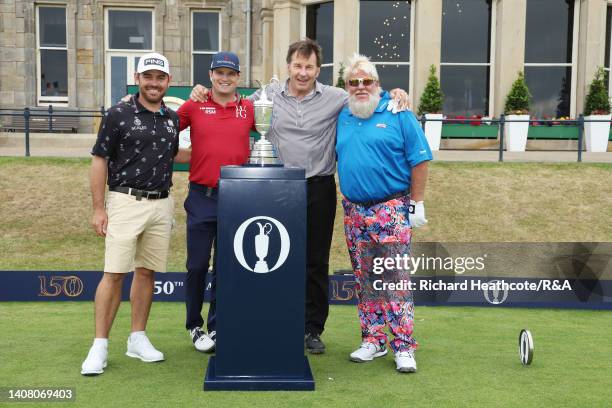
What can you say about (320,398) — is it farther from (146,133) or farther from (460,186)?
(460,186)

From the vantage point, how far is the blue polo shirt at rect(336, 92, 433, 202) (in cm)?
474

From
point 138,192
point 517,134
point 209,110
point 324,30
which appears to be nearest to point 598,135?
point 517,134

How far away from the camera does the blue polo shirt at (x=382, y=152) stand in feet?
15.5

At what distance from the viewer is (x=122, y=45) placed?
20.7 metres

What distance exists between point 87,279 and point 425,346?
11.1ft

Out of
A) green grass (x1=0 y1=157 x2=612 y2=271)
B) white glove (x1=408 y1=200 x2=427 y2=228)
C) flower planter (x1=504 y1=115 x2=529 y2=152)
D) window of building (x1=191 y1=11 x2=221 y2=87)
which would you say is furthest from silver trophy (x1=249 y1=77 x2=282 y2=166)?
window of building (x1=191 y1=11 x2=221 y2=87)

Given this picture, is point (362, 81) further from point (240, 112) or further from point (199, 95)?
point (199, 95)

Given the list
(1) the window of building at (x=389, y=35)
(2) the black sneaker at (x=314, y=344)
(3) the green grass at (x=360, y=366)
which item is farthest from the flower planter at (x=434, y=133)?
(2) the black sneaker at (x=314, y=344)

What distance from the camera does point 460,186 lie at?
11406mm

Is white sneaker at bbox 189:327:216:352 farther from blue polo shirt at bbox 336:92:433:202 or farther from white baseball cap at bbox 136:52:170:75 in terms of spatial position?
white baseball cap at bbox 136:52:170:75

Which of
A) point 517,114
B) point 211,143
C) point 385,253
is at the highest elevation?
point 517,114

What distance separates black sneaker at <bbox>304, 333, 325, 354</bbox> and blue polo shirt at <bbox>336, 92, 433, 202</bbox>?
115 centimetres

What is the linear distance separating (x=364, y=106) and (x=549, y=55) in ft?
49.8

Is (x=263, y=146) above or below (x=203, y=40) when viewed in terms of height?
below
